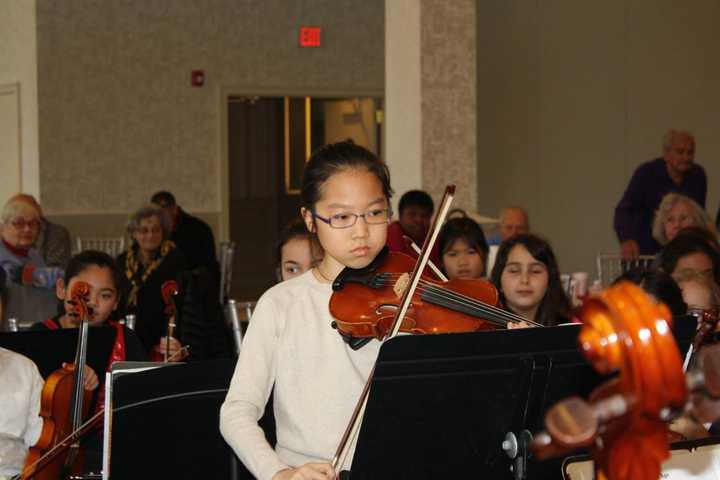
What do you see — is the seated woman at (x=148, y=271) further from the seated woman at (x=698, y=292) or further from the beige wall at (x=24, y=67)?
the beige wall at (x=24, y=67)

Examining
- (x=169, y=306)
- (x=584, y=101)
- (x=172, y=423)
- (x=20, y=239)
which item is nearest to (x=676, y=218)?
(x=169, y=306)

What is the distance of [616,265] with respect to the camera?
19.8ft

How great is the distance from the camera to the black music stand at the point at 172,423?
1983 millimetres

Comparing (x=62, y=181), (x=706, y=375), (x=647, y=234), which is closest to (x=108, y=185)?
(x=62, y=181)

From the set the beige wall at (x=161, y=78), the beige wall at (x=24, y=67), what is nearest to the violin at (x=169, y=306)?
the beige wall at (x=161, y=78)

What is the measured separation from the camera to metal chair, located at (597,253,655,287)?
5.20m

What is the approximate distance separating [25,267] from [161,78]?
4586 mm

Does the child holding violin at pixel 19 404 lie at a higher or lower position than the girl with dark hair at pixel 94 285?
lower

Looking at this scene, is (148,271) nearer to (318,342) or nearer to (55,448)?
(55,448)

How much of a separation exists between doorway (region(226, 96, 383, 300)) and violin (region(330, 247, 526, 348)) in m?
8.22

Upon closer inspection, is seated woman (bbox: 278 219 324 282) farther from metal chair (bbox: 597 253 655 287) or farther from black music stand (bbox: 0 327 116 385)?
metal chair (bbox: 597 253 655 287)

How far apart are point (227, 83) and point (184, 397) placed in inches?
298

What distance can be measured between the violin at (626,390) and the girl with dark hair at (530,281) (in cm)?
235

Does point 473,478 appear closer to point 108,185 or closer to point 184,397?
point 184,397
